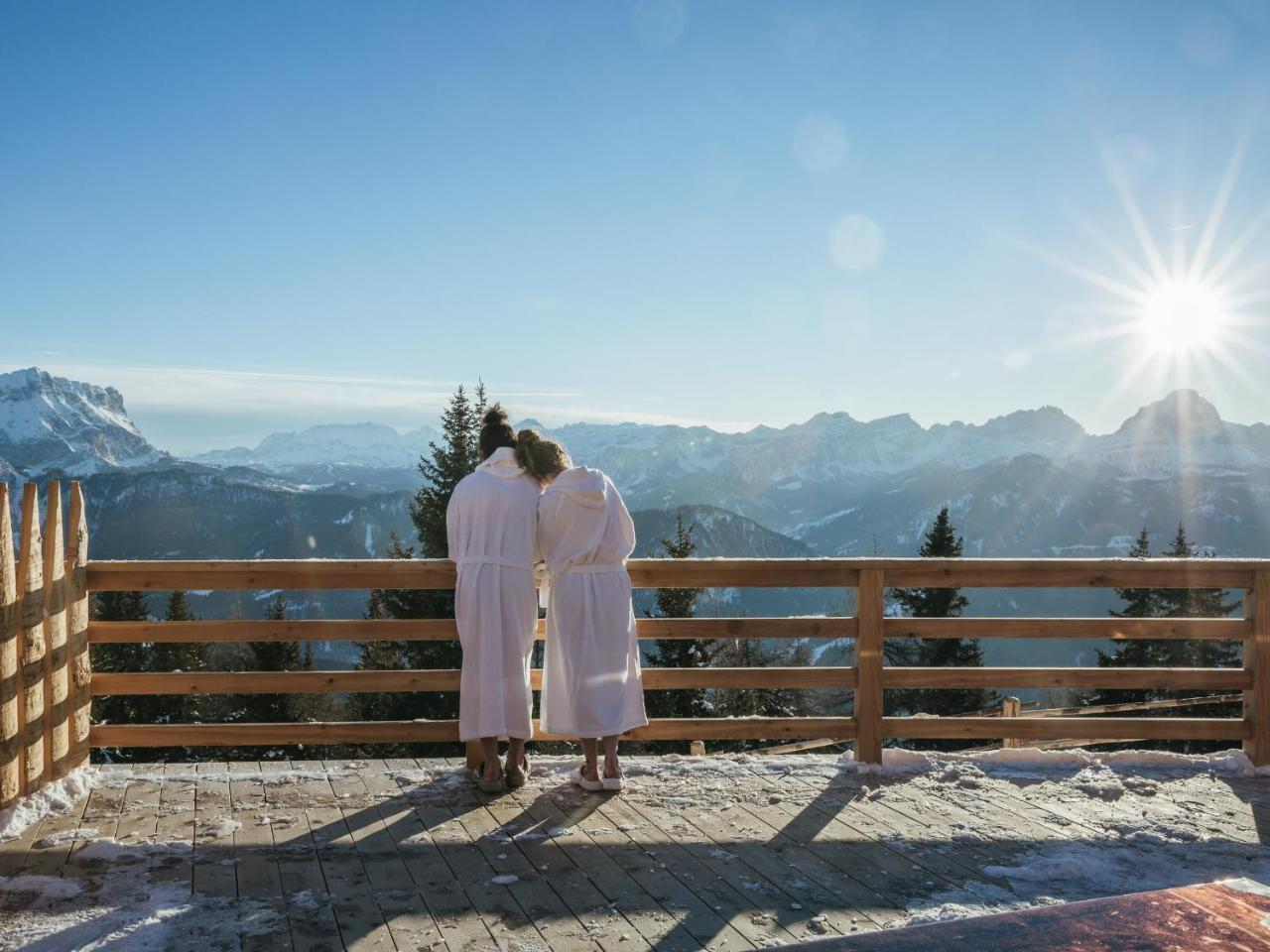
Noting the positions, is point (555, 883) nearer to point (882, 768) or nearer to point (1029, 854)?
point (1029, 854)

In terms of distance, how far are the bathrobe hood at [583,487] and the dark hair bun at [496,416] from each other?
1.49 feet

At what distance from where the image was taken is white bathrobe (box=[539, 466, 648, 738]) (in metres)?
4.94

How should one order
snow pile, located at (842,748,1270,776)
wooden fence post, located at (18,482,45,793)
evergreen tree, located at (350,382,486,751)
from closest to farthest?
1. wooden fence post, located at (18,482,45,793)
2. snow pile, located at (842,748,1270,776)
3. evergreen tree, located at (350,382,486,751)

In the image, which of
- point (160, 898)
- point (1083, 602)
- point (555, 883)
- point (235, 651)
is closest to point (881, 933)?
point (555, 883)

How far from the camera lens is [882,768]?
5441 mm

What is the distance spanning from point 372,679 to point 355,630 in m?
0.29

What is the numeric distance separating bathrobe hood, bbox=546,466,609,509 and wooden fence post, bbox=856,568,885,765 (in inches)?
60.6

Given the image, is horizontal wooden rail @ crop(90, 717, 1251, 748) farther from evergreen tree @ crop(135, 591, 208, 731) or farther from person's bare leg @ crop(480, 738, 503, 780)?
evergreen tree @ crop(135, 591, 208, 731)

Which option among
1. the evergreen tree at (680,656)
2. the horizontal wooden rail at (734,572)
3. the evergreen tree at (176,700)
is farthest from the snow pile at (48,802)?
the evergreen tree at (176,700)

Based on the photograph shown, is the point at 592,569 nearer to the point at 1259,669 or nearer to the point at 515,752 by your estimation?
the point at 515,752

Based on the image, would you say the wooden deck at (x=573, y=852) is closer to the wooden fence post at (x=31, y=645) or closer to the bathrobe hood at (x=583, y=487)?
the wooden fence post at (x=31, y=645)

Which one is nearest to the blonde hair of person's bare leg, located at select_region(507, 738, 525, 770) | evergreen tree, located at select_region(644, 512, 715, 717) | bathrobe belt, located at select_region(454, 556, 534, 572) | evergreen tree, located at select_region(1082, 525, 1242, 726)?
bathrobe belt, located at select_region(454, 556, 534, 572)

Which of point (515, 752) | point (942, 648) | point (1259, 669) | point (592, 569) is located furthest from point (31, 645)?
point (942, 648)

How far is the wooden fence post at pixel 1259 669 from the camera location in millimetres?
5547
